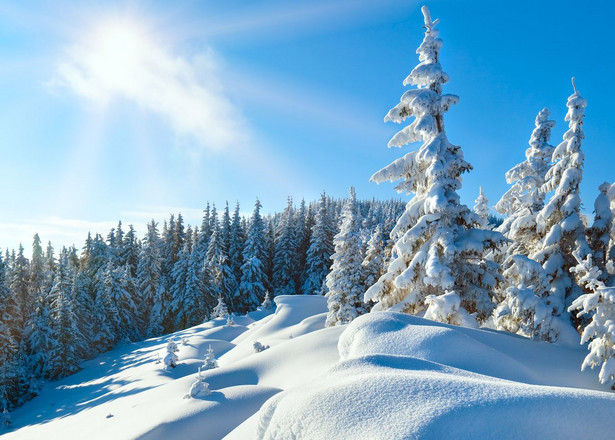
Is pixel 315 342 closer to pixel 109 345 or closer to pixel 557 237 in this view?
pixel 557 237

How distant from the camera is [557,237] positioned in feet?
40.2

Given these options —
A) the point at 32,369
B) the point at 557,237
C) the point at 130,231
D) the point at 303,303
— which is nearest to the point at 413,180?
the point at 557,237

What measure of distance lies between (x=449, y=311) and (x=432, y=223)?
2.98 metres

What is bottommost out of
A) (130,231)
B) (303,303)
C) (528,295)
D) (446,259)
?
(303,303)

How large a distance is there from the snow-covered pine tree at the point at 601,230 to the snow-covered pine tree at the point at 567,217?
0.37 m

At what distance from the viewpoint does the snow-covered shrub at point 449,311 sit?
10273 mm

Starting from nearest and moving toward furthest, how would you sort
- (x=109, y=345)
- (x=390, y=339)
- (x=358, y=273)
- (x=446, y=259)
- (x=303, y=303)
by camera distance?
(x=390, y=339)
(x=446, y=259)
(x=358, y=273)
(x=303, y=303)
(x=109, y=345)

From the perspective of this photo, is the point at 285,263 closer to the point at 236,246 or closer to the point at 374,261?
the point at 236,246

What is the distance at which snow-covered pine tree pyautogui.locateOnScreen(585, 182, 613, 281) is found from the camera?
1180 centimetres

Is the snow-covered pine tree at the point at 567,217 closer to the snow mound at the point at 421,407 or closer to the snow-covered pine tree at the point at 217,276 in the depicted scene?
the snow mound at the point at 421,407

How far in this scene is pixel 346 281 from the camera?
22.6 meters

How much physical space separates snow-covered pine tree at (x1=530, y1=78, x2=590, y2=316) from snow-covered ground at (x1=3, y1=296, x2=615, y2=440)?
384 centimetres

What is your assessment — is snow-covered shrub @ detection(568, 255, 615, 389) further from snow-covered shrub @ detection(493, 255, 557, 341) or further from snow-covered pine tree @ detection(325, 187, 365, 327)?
snow-covered pine tree @ detection(325, 187, 365, 327)

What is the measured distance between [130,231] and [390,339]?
178ft
